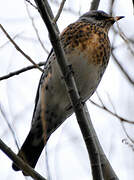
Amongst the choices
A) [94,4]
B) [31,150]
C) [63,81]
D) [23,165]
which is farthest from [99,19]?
[23,165]

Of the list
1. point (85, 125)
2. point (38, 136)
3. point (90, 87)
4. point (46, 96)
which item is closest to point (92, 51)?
point (90, 87)

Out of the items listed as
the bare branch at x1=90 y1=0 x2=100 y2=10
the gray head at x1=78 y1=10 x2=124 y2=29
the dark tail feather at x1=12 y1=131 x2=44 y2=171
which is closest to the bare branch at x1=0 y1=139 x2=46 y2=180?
the dark tail feather at x1=12 y1=131 x2=44 y2=171

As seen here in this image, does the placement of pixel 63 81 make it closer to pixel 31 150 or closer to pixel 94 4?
pixel 31 150

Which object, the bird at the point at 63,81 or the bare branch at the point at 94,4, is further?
the bare branch at the point at 94,4

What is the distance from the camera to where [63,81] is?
14.3ft

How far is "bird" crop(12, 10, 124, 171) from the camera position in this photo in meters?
4.32

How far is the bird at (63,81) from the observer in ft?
14.2

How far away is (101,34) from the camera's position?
474cm

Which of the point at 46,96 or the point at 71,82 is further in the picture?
the point at 46,96

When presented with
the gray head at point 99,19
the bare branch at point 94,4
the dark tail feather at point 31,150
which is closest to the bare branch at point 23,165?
the dark tail feather at point 31,150

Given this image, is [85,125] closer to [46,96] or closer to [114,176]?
[114,176]

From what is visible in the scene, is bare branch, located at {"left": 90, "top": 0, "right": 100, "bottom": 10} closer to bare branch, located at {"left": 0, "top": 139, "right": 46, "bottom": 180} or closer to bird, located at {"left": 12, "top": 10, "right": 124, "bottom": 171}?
bird, located at {"left": 12, "top": 10, "right": 124, "bottom": 171}

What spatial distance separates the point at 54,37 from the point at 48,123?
1.77m

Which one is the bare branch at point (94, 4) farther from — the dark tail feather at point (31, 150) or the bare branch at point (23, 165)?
the bare branch at point (23, 165)
